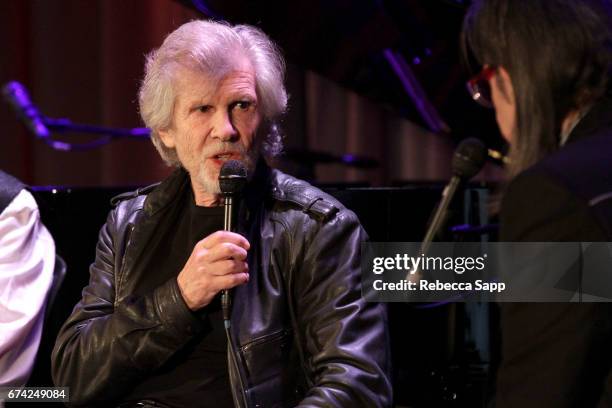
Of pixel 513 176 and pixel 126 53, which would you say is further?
pixel 126 53

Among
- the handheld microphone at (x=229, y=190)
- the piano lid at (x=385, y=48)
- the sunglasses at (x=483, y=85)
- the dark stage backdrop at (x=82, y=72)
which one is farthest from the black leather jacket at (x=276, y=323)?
the dark stage backdrop at (x=82, y=72)

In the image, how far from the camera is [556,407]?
43.6 inches

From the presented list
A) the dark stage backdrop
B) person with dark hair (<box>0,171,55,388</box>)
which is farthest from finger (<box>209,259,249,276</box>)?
Result: the dark stage backdrop

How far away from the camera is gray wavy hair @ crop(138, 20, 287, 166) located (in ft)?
6.97

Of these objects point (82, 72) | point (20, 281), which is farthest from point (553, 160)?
Result: point (82, 72)

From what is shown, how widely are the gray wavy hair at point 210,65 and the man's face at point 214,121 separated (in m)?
0.03

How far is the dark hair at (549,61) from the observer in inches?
46.3

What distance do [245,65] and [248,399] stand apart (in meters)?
0.84

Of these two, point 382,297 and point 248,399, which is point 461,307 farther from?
point 248,399

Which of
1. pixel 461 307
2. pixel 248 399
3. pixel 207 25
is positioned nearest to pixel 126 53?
pixel 207 25

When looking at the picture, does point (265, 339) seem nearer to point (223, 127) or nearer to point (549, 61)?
point (223, 127)

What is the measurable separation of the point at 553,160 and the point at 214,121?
1.13 m

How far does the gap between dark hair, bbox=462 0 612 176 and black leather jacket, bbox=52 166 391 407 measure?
0.73 metres

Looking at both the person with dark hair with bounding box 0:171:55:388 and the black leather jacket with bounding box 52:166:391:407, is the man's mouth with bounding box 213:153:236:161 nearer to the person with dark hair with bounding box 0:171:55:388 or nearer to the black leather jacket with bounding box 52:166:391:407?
the black leather jacket with bounding box 52:166:391:407
